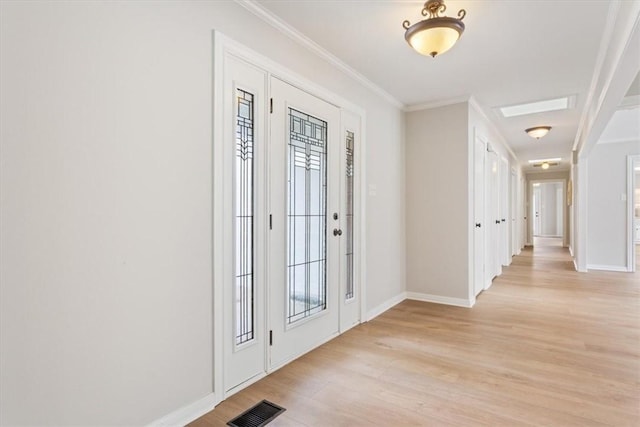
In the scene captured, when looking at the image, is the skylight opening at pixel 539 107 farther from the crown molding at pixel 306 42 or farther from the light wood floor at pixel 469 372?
the light wood floor at pixel 469 372

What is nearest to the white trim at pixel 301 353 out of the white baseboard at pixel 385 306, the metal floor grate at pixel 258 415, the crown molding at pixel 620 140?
the metal floor grate at pixel 258 415

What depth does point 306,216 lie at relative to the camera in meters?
2.94

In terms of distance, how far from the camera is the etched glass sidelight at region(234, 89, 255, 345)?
2291 millimetres

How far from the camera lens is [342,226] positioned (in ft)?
11.2

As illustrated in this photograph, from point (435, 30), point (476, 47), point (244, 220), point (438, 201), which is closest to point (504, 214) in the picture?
point (438, 201)

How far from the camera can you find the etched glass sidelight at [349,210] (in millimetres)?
3541

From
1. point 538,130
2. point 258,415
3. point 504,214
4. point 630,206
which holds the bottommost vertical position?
point 258,415

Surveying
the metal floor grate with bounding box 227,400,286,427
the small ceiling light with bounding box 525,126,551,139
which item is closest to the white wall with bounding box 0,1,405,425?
the metal floor grate with bounding box 227,400,286,427

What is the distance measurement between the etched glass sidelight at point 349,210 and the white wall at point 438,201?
151 cm

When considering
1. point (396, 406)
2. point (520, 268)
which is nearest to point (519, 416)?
point (396, 406)

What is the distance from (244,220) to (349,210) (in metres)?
1.48

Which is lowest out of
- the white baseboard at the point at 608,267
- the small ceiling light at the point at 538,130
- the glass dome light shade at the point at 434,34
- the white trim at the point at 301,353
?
the white trim at the point at 301,353

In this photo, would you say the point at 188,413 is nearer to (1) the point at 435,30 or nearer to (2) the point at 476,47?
(1) the point at 435,30

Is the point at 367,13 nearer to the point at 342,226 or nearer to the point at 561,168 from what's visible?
the point at 342,226
